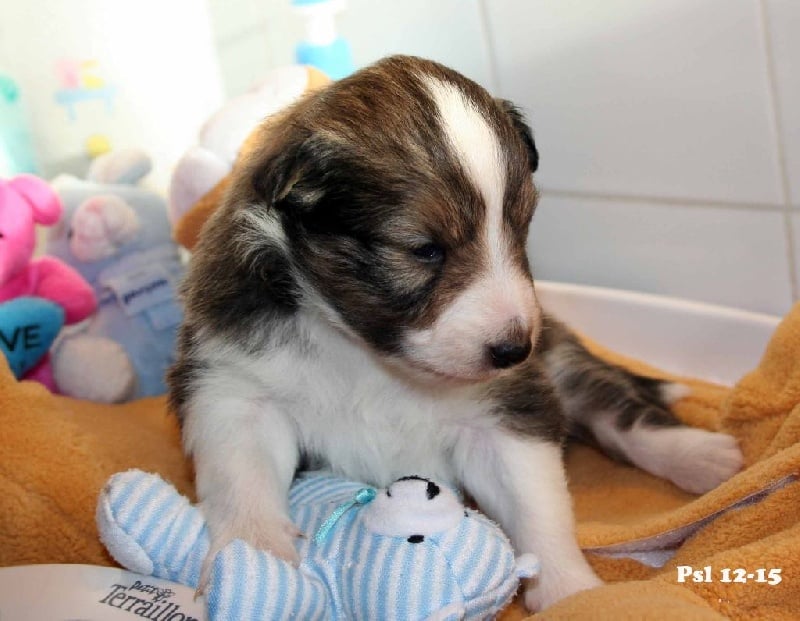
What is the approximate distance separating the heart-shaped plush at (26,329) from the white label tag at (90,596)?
3.03 feet

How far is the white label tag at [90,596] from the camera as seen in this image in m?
1.76

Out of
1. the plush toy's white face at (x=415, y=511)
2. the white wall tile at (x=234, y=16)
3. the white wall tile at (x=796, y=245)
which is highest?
the white wall tile at (x=234, y=16)

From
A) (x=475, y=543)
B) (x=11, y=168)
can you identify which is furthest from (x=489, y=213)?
(x=11, y=168)

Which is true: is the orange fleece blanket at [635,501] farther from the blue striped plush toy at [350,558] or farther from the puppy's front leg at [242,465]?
the puppy's front leg at [242,465]

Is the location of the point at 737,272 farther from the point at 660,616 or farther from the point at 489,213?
the point at 660,616

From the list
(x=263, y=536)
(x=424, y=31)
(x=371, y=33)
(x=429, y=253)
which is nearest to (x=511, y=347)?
(x=429, y=253)

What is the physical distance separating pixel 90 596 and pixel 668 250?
2.13 meters

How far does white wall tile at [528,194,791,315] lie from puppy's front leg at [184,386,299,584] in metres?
1.54

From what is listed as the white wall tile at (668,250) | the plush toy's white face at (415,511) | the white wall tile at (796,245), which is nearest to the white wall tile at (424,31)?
the white wall tile at (668,250)

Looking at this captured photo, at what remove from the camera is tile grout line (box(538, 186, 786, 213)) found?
288 cm

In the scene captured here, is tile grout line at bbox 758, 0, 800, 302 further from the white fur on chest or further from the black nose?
the black nose

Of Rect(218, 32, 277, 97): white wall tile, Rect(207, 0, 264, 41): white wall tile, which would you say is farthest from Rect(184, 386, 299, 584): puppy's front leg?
Rect(207, 0, 264, 41): white wall tile

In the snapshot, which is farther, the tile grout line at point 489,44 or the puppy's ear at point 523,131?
the tile grout line at point 489,44

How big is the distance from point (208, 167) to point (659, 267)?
5.02 feet
